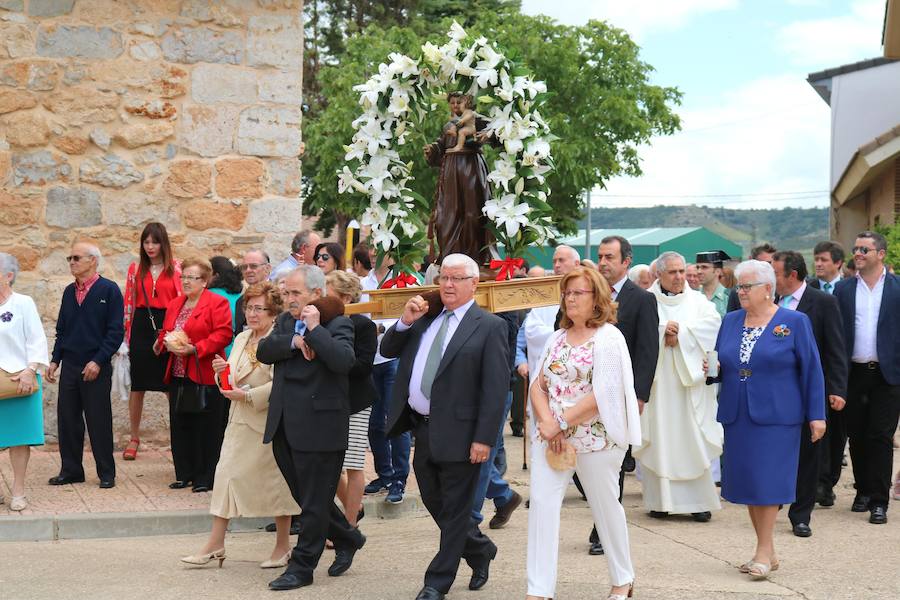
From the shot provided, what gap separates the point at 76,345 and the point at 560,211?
23.2m

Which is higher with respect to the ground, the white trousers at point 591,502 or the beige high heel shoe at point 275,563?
the white trousers at point 591,502

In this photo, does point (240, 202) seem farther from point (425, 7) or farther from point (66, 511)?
point (425, 7)

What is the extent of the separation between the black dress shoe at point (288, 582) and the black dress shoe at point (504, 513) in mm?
2171

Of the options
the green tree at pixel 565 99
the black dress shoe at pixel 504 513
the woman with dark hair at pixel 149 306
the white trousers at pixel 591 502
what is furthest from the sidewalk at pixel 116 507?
the green tree at pixel 565 99

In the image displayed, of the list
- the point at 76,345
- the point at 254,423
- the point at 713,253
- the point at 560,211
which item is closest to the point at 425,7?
the point at 560,211

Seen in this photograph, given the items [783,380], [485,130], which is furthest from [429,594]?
[485,130]

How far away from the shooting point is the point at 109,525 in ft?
28.0

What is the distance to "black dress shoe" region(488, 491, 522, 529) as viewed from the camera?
345 inches

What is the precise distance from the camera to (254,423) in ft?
24.8

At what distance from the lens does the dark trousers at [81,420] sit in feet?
32.2

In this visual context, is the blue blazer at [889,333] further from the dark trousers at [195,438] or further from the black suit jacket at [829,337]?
the dark trousers at [195,438]

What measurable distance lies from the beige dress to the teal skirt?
2.27 metres

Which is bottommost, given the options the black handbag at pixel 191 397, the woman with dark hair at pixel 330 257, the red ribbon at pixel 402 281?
the black handbag at pixel 191 397

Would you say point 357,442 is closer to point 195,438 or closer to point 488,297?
point 488,297
